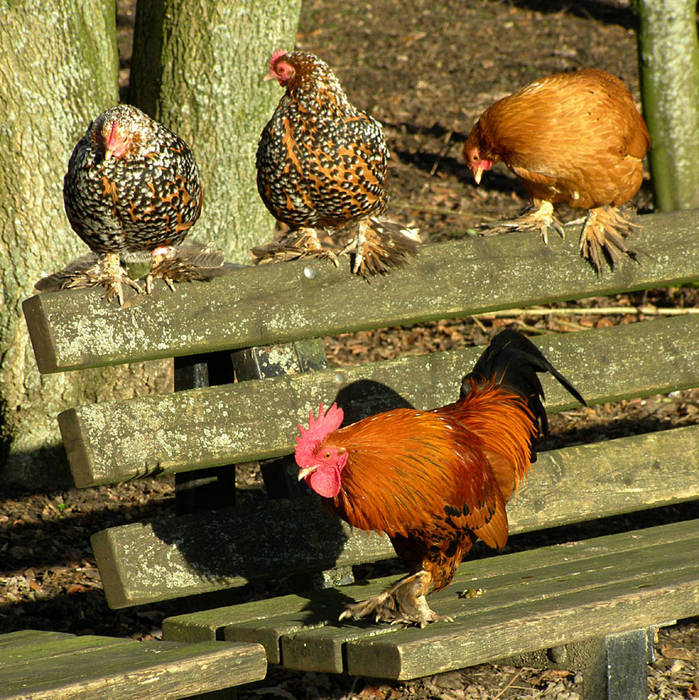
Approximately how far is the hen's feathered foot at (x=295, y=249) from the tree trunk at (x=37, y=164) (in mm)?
1733

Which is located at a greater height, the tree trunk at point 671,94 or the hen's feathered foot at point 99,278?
the tree trunk at point 671,94

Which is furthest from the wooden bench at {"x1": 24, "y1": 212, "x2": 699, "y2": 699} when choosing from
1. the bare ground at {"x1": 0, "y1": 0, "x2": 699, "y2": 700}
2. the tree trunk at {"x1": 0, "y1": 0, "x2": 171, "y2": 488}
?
the tree trunk at {"x1": 0, "y1": 0, "x2": 171, "y2": 488}

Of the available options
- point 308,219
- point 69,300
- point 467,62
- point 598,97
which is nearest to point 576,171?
point 598,97

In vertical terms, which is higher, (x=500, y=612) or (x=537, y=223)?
(x=537, y=223)

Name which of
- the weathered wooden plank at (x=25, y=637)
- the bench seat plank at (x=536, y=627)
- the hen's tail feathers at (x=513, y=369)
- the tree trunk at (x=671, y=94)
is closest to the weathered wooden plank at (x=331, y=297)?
the hen's tail feathers at (x=513, y=369)

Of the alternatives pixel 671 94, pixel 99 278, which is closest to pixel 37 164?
pixel 99 278

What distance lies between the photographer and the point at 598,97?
13.3 feet

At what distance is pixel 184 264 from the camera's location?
11.3 ft

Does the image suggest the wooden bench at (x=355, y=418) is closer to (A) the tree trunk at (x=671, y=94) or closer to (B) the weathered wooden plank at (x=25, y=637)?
(B) the weathered wooden plank at (x=25, y=637)

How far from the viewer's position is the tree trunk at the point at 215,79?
5.19 m

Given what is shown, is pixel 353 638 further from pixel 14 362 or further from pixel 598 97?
pixel 14 362

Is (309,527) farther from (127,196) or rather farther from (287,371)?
(127,196)

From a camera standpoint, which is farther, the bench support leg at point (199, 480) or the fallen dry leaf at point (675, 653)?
the fallen dry leaf at point (675, 653)

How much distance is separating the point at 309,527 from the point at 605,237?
5.46 feet
